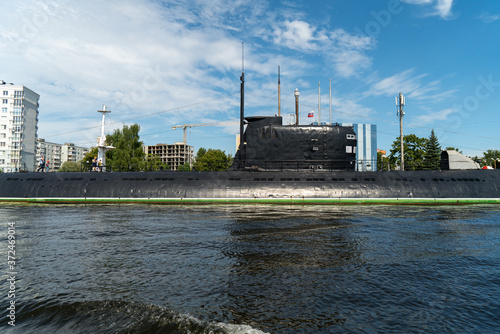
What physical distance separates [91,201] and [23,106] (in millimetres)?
96635

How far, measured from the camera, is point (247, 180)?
59.5ft

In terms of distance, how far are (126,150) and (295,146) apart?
49.6 m

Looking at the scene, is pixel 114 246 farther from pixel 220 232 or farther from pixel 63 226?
pixel 63 226

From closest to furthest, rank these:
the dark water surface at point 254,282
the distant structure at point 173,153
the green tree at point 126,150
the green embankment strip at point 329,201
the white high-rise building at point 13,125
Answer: the dark water surface at point 254,282 → the green embankment strip at point 329,201 → the green tree at point 126,150 → the white high-rise building at point 13,125 → the distant structure at point 173,153

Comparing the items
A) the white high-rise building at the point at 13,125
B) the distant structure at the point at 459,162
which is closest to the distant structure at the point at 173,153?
the white high-rise building at the point at 13,125

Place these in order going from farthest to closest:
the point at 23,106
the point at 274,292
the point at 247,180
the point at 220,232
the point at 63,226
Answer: the point at 23,106
the point at 247,180
the point at 63,226
the point at 220,232
the point at 274,292

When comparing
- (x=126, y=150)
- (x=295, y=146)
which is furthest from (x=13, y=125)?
(x=295, y=146)

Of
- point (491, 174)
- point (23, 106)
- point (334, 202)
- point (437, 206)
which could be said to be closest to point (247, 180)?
point (334, 202)

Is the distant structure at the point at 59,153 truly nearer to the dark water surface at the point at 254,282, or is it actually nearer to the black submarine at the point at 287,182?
the black submarine at the point at 287,182

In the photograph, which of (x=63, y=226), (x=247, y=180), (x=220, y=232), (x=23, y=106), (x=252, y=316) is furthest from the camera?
(x=23, y=106)

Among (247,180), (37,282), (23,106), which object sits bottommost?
(37,282)

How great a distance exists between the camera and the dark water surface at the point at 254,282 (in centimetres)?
336

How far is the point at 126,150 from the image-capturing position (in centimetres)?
5916

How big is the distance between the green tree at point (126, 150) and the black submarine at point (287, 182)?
39.6m
